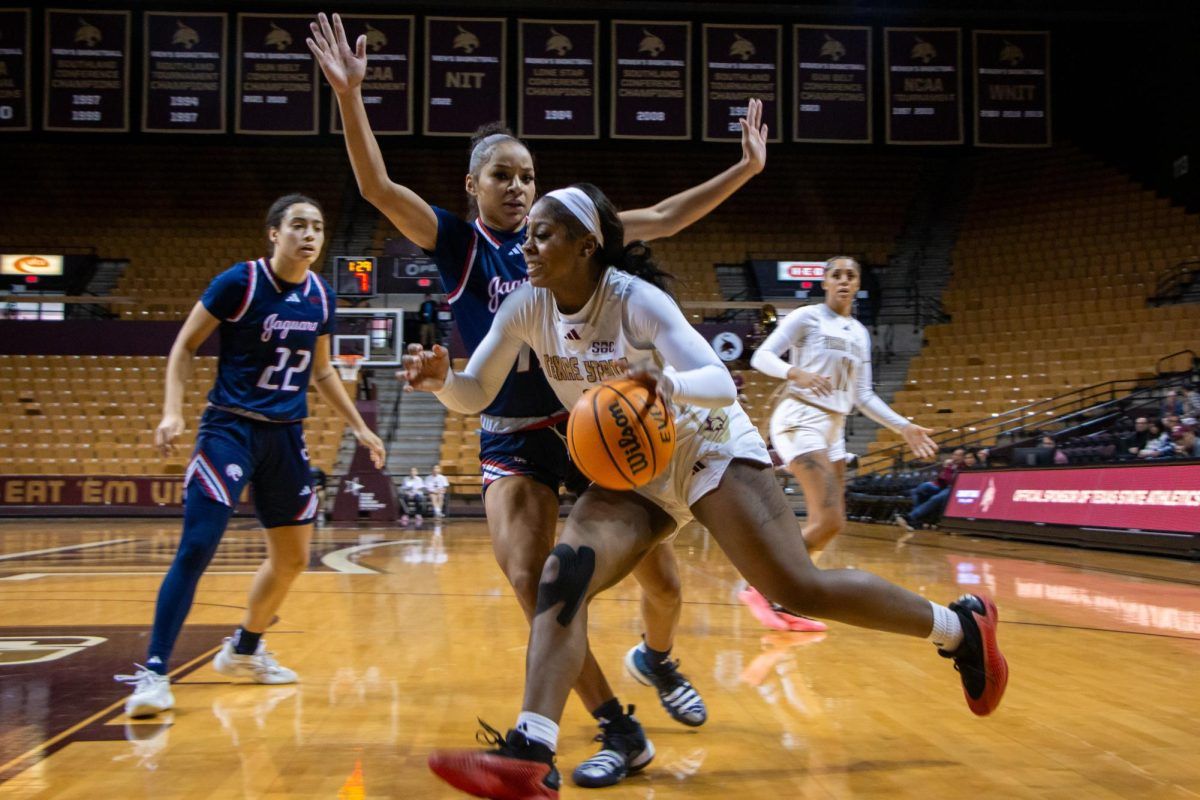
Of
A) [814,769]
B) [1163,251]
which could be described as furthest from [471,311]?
[1163,251]

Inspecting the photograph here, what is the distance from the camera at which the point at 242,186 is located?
24578 mm

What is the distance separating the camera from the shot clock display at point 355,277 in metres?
18.5

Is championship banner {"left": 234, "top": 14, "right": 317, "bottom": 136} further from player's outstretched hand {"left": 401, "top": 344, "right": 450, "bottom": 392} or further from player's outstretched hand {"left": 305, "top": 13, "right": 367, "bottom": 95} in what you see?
player's outstretched hand {"left": 401, "top": 344, "right": 450, "bottom": 392}

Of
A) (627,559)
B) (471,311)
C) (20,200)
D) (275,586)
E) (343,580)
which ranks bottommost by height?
(343,580)

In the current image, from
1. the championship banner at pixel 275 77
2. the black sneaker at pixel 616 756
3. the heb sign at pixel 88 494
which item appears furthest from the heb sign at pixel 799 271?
the black sneaker at pixel 616 756

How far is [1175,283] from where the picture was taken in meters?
19.0

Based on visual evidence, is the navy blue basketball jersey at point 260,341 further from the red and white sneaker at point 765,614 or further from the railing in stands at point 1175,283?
the railing in stands at point 1175,283

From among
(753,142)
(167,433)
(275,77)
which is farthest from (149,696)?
(275,77)

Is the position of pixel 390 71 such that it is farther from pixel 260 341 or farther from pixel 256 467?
pixel 256 467

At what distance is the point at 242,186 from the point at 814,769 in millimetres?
24395

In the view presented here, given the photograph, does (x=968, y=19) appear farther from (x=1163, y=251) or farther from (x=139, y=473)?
(x=139, y=473)

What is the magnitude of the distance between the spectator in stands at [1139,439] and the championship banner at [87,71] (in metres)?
16.4

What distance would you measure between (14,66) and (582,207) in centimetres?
1833

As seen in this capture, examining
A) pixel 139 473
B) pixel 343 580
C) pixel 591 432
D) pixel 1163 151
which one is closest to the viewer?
pixel 591 432
